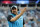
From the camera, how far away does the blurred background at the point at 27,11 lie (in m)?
2.64

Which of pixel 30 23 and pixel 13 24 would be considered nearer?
pixel 13 24

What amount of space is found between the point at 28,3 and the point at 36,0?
236 mm

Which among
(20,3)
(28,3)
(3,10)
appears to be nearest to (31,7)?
(28,3)

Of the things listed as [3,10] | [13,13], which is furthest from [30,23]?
[13,13]

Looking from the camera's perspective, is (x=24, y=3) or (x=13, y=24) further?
(x=24, y=3)

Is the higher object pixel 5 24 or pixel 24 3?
pixel 24 3

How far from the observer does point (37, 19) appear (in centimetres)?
272

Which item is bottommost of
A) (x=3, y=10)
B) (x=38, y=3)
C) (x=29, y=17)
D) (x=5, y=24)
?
(x=5, y=24)

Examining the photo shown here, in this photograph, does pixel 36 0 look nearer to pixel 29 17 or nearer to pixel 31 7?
pixel 31 7

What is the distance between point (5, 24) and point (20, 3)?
2.29ft

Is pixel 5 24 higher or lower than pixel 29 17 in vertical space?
lower

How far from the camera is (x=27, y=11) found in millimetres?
2689

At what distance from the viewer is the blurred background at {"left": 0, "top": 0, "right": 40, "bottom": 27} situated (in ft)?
8.66

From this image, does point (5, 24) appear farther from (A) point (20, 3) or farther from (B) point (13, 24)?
(B) point (13, 24)
